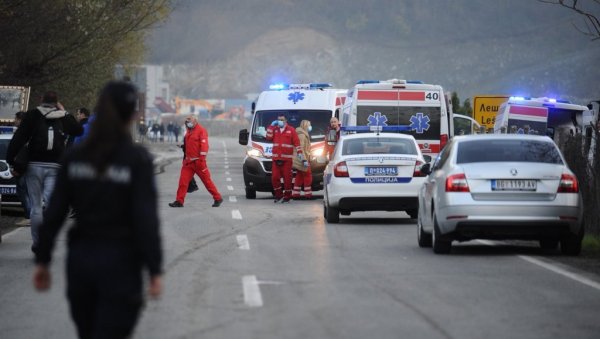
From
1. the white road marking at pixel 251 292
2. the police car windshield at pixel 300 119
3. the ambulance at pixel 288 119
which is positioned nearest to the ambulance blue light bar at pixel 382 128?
the ambulance at pixel 288 119

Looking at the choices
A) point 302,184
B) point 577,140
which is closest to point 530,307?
point 577,140

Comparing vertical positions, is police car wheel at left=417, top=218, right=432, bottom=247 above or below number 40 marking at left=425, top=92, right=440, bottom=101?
below

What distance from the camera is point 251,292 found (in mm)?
11633

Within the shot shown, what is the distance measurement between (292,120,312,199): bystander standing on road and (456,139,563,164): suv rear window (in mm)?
11980

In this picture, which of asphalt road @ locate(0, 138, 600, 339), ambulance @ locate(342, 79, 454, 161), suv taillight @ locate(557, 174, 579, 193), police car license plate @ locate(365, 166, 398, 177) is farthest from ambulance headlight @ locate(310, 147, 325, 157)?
suv taillight @ locate(557, 174, 579, 193)

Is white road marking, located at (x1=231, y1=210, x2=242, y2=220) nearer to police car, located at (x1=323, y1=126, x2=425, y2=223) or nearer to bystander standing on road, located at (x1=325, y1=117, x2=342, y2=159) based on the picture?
police car, located at (x1=323, y1=126, x2=425, y2=223)

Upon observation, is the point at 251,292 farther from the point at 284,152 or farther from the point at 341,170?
the point at 284,152

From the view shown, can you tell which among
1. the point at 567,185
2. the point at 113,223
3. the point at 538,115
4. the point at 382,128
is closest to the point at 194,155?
the point at 382,128

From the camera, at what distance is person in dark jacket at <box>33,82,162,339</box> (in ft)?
19.7

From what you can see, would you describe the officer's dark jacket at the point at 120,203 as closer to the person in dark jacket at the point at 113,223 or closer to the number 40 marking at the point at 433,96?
the person in dark jacket at the point at 113,223

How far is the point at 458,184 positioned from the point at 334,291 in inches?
142

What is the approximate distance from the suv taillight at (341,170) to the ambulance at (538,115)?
15.0 m

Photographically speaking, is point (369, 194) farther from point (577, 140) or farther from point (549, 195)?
point (549, 195)

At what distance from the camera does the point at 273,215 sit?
75.2ft
